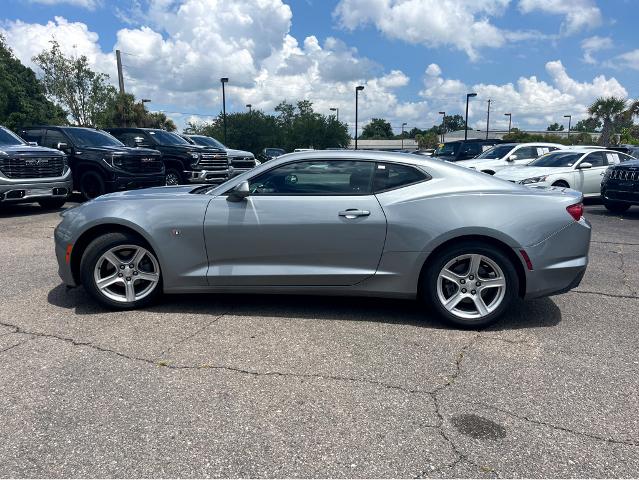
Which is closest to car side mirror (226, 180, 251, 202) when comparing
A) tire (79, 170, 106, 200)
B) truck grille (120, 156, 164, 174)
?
truck grille (120, 156, 164, 174)

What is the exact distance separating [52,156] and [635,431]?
1093cm

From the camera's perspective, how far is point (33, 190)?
988 cm

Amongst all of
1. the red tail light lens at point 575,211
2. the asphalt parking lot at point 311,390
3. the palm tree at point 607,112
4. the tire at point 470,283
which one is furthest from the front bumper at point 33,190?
the palm tree at point 607,112

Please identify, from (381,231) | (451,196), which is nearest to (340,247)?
(381,231)

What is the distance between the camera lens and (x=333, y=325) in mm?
4164

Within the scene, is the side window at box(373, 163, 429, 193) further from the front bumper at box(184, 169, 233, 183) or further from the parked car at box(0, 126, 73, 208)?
the front bumper at box(184, 169, 233, 183)

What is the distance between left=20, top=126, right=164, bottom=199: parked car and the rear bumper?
9518 millimetres

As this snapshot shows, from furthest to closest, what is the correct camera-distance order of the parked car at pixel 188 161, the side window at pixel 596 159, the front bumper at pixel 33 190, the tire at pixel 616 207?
the parked car at pixel 188 161, the side window at pixel 596 159, the tire at pixel 616 207, the front bumper at pixel 33 190

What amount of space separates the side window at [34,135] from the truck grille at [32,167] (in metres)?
2.34

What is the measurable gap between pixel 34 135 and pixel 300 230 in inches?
435

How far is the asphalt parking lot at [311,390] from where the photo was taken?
244 centimetres

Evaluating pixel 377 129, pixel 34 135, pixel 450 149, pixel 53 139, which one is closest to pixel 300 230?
pixel 53 139

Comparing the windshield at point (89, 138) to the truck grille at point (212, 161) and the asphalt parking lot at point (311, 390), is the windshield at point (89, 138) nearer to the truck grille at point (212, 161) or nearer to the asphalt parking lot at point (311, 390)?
the truck grille at point (212, 161)

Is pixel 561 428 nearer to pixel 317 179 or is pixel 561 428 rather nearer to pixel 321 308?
pixel 321 308
